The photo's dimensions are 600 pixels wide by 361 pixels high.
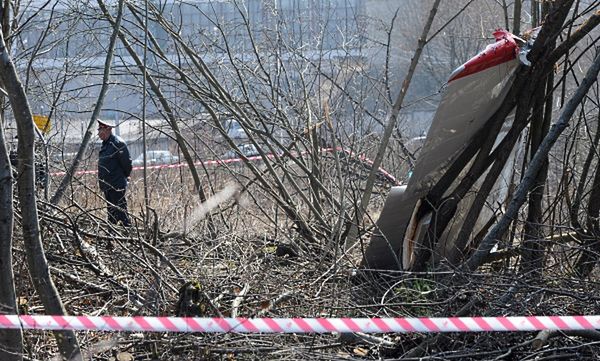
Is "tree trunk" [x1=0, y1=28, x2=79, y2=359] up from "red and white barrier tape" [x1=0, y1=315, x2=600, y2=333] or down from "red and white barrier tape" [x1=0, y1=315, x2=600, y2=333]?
up

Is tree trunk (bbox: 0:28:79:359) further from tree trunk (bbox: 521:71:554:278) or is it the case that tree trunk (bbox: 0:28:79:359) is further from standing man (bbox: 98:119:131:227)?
standing man (bbox: 98:119:131:227)

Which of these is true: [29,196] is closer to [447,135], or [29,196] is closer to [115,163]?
[447,135]

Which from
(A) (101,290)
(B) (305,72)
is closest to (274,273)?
(A) (101,290)

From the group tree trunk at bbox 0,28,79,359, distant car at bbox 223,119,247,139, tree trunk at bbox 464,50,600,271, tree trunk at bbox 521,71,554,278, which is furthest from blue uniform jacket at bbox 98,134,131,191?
tree trunk at bbox 0,28,79,359

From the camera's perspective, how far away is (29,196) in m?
3.55

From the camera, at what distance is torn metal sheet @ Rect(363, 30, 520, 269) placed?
5633mm

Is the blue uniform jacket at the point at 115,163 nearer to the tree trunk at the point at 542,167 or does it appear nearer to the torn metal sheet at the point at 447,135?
the torn metal sheet at the point at 447,135

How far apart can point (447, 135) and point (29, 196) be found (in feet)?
10.7

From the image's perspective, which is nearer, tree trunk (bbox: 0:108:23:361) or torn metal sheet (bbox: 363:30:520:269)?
tree trunk (bbox: 0:108:23:361)

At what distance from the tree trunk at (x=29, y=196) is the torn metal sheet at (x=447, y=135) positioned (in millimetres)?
2513

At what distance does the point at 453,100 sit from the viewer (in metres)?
5.76

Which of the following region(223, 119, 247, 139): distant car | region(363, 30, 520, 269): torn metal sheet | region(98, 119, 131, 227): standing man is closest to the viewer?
region(363, 30, 520, 269): torn metal sheet

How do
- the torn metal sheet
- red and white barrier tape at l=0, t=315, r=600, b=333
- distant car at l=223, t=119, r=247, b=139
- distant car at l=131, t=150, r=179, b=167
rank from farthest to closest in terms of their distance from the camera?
1. distant car at l=131, t=150, r=179, b=167
2. distant car at l=223, t=119, r=247, b=139
3. the torn metal sheet
4. red and white barrier tape at l=0, t=315, r=600, b=333

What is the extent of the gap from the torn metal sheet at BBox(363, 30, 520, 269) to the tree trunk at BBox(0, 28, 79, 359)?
8.24 ft
